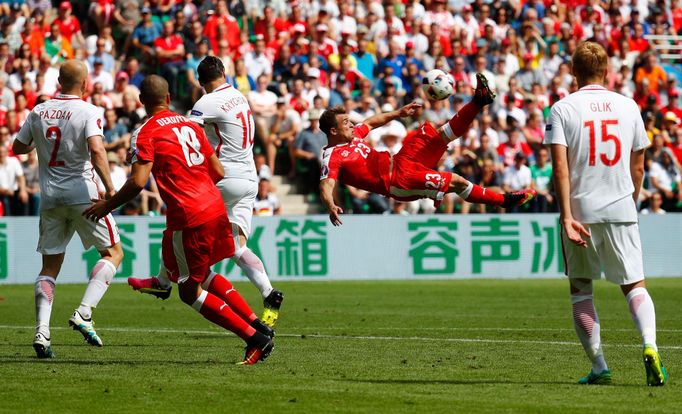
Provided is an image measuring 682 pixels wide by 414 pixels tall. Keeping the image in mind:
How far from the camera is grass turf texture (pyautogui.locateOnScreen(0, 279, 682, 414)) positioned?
8125 mm

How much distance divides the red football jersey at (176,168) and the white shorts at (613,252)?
9.18 feet

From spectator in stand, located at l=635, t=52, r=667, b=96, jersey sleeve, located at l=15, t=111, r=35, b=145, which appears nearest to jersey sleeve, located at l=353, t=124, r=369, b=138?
jersey sleeve, located at l=15, t=111, r=35, b=145

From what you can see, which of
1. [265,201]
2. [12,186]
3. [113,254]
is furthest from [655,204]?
[113,254]

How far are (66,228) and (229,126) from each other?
6.11 ft

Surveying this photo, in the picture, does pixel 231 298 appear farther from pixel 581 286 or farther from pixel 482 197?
pixel 482 197

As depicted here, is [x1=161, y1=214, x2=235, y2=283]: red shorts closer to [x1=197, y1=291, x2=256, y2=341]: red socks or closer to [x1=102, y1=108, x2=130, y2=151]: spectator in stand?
[x1=197, y1=291, x2=256, y2=341]: red socks

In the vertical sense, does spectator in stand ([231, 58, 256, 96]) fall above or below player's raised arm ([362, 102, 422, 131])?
below

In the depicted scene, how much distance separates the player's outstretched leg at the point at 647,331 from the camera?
8508 mm

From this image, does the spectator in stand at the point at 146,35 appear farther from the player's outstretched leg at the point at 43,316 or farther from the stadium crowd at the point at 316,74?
the player's outstretched leg at the point at 43,316

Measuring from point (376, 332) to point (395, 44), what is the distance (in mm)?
14815

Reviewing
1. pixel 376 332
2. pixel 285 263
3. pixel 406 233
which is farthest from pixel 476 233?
pixel 376 332

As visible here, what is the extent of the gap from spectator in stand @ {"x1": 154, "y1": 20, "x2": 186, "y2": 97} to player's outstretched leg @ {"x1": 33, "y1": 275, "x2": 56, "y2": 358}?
13.9 meters

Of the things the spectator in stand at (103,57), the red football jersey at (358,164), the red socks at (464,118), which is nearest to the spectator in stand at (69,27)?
the spectator in stand at (103,57)

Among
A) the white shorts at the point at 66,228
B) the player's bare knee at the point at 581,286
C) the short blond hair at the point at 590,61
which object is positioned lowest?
the white shorts at the point at 66,228
